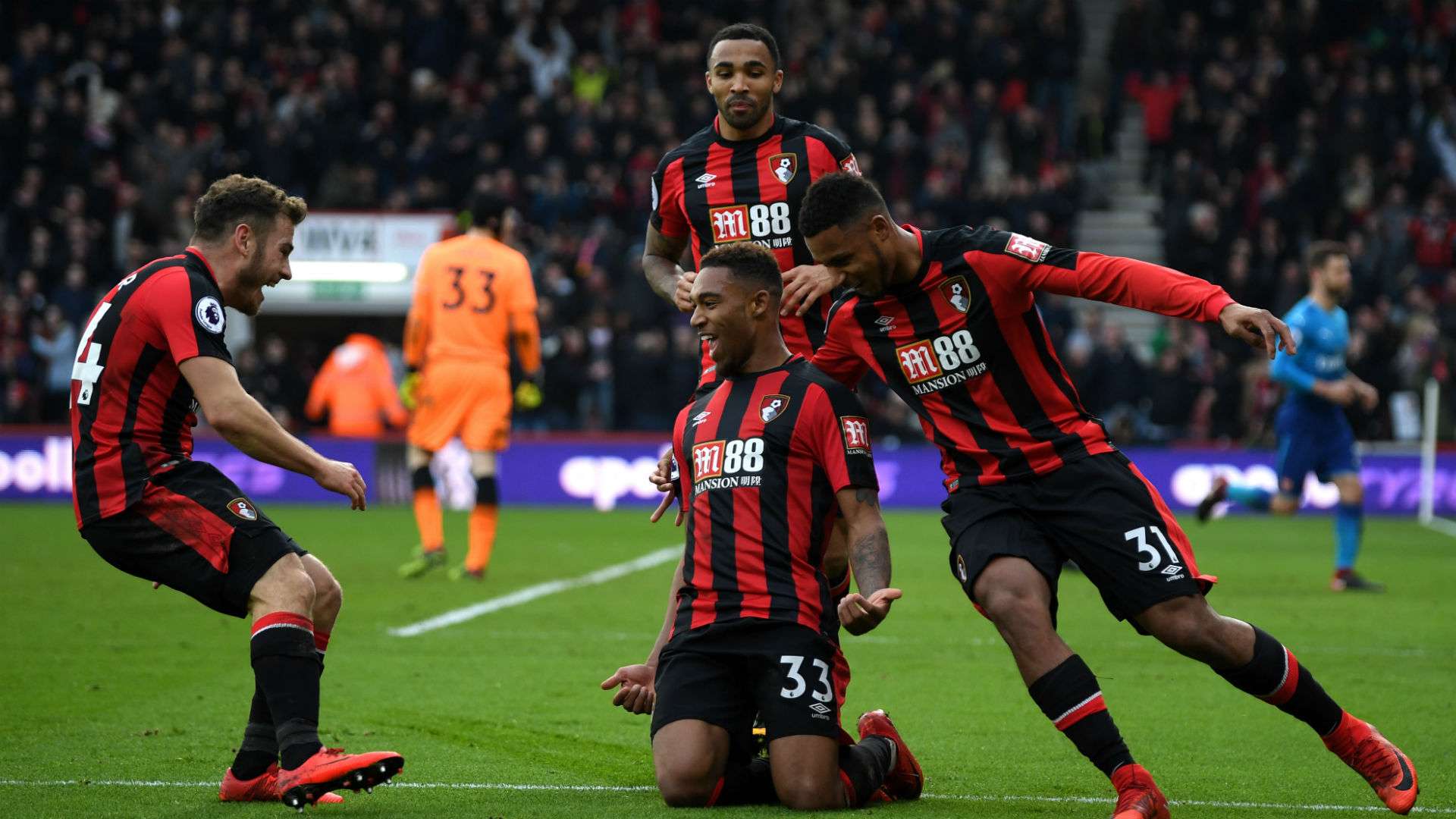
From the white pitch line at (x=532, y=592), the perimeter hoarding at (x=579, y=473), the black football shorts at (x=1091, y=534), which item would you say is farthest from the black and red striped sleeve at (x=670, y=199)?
the perimeter hoarding at (x=579, y=473)

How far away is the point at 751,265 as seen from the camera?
5258mm

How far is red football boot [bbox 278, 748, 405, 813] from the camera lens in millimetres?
4625

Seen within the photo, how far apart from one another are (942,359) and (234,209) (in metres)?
2.23

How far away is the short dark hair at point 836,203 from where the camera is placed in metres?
5.00

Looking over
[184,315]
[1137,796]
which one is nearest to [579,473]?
[184,315]

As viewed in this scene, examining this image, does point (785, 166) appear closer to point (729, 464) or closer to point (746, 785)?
point (729, 464)

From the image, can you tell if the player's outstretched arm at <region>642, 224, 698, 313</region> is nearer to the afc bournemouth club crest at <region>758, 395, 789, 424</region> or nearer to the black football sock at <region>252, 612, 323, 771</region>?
the afc bournemouth club crest at <region>758, 395, 789, 424</region>

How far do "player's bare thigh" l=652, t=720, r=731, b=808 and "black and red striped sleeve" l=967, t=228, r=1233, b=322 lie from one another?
1.64 meters

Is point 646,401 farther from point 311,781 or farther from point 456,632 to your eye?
point 311,781

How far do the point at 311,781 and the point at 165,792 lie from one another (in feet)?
2.65

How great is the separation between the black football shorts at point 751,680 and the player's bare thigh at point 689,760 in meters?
0.03

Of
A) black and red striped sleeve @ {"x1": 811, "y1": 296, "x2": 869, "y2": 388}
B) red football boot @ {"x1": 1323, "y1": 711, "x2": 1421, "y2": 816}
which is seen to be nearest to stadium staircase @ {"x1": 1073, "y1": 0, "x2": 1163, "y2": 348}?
black and red striped sleeve @ {"x1": 811, "y1": 296, "x2": 869, "y2": 388}

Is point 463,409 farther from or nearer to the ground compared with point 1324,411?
farther from the ground

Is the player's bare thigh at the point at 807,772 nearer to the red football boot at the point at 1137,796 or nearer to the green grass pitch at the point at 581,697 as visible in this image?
the green grass pitch at the point at 581,697
